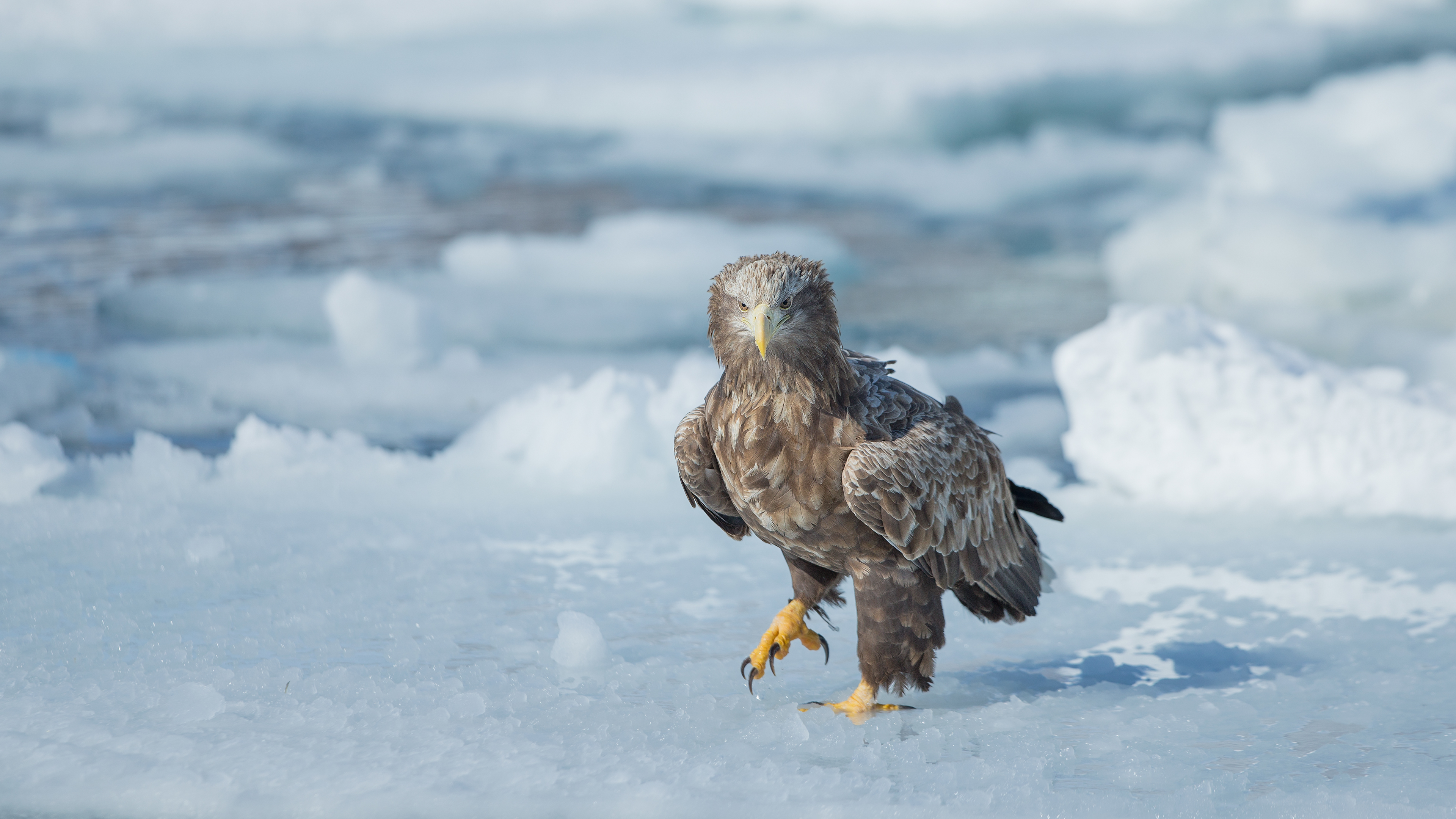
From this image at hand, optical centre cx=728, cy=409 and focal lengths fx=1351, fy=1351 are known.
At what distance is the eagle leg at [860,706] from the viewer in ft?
11.9

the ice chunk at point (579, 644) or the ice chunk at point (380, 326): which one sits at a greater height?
the ice chunk at point (380, 326)

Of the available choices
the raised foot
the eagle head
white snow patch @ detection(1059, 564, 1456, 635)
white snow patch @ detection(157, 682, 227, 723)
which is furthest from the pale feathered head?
white snow patch @ detection(1059, 564, 1456, 635)

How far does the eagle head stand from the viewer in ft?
10.5

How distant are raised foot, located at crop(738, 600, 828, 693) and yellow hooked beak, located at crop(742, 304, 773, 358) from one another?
90 centimetres

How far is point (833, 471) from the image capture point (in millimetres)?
3418

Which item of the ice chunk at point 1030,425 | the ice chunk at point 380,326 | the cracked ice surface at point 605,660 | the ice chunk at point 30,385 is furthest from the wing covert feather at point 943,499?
the ice chunk at point 30,385

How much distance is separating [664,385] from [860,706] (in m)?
3.61

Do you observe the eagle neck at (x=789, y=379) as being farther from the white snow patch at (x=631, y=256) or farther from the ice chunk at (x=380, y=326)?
the white snow patch at (x=631, y=256)

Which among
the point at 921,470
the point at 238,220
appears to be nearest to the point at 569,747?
the point at 921,470

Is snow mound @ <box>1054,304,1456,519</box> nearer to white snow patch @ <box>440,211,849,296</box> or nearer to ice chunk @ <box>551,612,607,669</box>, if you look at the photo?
ice chunk @ <box>551,612,607,669</box>

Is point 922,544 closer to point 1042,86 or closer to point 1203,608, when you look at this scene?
point 1203,608

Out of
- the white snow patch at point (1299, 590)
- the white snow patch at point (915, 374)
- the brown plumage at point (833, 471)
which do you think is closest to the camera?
the brown plumage at point (833, 471)

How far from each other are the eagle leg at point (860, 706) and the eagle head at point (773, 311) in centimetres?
94

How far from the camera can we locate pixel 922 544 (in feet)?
11.5
